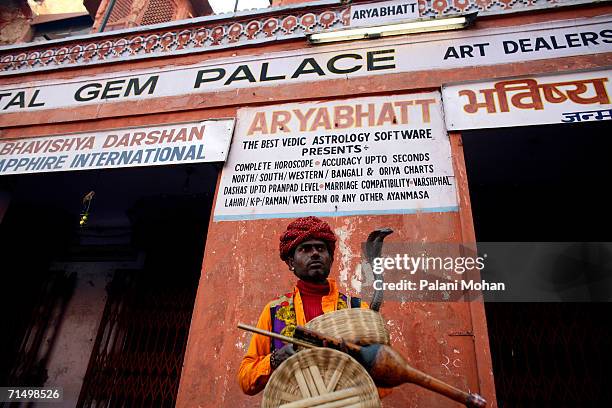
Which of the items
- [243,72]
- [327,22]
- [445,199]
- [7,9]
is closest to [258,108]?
[243,72]

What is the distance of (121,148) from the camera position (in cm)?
406

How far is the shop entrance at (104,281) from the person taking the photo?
16.7 ft

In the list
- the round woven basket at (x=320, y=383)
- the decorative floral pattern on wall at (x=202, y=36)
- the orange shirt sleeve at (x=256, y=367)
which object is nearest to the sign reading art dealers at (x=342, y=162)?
the decorative floral pattern on wall at (x=202, y=36)

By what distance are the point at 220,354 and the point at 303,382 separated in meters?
1.54

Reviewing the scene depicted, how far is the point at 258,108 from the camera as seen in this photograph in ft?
13.2

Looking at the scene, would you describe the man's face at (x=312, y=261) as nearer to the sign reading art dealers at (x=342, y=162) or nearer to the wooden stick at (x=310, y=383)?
the wooden stick at (x=310, y=383)

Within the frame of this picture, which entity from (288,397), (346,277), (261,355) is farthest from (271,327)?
(346,277)

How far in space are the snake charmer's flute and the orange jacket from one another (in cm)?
36

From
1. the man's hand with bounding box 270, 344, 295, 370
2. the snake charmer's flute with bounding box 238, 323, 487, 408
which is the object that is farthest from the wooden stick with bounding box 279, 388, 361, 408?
the man's hand with bounding box 270, 344, 295, 370

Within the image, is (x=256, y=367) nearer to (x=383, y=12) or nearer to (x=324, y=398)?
(x=324, y=398)

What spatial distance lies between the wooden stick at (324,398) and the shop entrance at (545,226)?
8.80 ft

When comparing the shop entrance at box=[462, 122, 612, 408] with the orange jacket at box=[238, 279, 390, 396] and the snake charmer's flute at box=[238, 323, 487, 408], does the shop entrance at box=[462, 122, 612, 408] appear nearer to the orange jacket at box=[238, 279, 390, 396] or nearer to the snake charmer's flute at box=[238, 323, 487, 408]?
the orange jacket at box=[238, 279, 390, 396]

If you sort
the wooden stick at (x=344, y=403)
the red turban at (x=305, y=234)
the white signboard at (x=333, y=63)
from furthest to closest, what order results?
the white signboard at (x=333, y=63), the red turban at (x=305, y=234), the wooden stick at (x=344, y=403)

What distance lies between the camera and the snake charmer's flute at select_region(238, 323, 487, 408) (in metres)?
1.54
